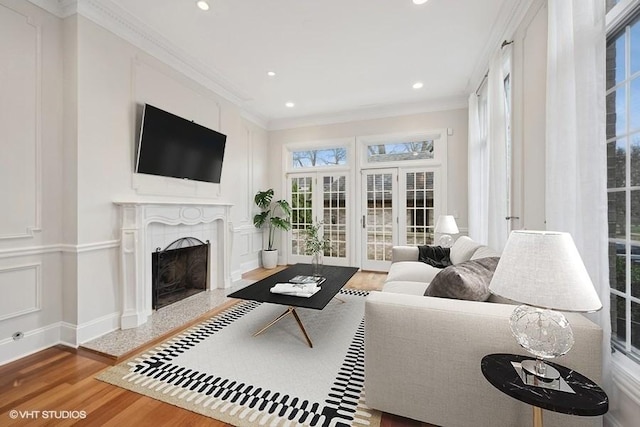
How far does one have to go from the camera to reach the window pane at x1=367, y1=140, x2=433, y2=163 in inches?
199

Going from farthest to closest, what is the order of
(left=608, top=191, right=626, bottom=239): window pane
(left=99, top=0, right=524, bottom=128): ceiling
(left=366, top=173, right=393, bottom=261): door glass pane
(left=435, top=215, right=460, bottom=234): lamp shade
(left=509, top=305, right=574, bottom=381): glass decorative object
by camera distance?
(left=366, top=173, right=393, bottom=261): door glass pane, (left=435, top=215, right=460, bottom=234): lamp shade, (left=99, top=0, right=524, bottom=128): ceiling, (left=608, top=191, right=626, bottom=239): window pane, (left=509, top=305, right=574, bottom=381): glass decorative object

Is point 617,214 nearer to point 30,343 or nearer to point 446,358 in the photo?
point 446,358

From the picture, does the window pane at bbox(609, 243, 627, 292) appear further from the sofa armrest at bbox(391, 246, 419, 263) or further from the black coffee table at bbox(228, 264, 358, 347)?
the sofa armrest at bbox(391, 246, 419, 263)

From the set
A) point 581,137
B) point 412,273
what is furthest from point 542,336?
point 412,273

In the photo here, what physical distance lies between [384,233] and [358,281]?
3.90 feet

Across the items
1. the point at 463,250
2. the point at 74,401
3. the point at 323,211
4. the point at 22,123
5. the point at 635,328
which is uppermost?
the point at 22,123

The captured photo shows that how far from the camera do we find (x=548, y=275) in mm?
1023

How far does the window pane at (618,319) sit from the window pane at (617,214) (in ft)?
1.11

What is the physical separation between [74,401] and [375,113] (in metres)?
5.37

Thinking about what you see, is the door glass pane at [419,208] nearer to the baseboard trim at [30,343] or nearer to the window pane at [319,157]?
the window pane at [319,157]

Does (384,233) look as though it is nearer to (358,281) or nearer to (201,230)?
(358,281)

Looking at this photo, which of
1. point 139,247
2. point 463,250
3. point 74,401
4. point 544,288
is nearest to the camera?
point 544,288

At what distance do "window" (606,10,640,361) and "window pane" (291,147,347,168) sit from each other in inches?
168

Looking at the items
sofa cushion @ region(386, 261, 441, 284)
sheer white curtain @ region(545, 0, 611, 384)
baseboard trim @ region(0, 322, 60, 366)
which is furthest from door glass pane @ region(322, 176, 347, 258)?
baseboard trim @ region(0, 322, 60, 366)
